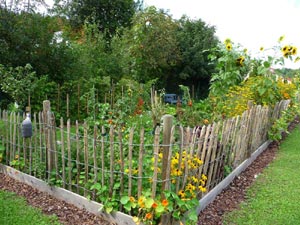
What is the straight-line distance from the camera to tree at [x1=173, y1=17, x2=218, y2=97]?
47.6 ft

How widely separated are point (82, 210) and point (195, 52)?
12656 millimetres

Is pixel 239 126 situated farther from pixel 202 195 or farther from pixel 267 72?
pixel 267 72

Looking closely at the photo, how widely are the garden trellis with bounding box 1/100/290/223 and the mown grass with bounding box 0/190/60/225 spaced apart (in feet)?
1.22

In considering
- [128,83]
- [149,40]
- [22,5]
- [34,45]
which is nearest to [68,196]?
[34,45]

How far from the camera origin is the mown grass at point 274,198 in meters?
2.93

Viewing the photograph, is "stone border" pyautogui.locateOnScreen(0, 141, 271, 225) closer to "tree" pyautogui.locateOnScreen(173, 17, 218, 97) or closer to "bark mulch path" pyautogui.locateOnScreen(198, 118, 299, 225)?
"bark mulch path" pyautogui.locateOnScreen(198, 118, 299, 225)

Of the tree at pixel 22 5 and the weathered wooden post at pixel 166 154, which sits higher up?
the tree at pixel 22 5

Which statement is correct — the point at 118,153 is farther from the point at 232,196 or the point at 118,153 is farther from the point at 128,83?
the point at 128,83

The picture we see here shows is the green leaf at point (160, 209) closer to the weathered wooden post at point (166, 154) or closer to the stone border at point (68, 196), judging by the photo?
the weathered wooden post at point (166, 154)

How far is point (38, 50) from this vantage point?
734cm

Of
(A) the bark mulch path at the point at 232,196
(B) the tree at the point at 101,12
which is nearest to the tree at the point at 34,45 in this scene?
(A) the bark mulch path at the point at 232,196

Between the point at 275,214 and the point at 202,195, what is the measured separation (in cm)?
79

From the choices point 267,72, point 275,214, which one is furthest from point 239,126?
point 267,72

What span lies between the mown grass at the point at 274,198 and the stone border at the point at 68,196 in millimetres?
1097
